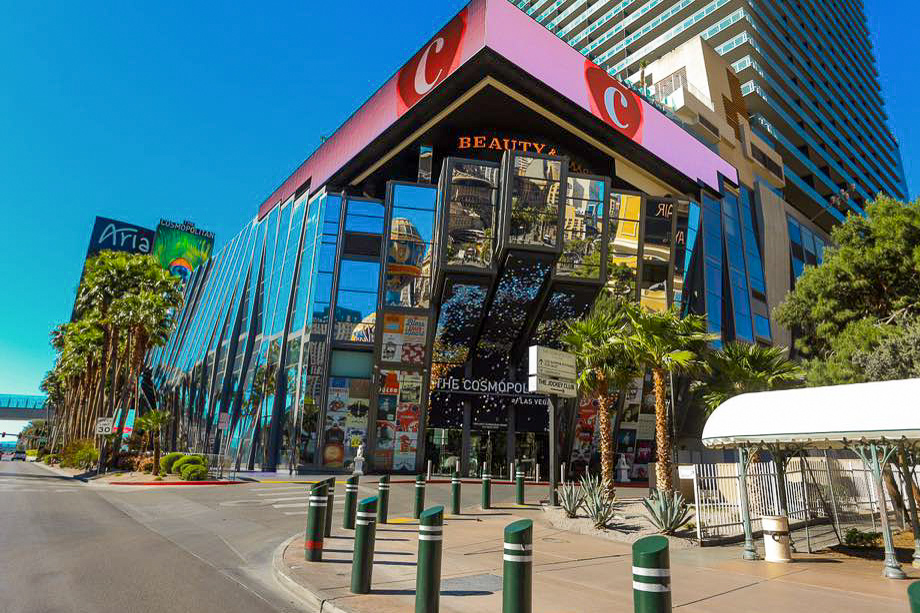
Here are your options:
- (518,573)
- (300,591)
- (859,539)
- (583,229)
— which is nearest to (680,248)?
(583,229)

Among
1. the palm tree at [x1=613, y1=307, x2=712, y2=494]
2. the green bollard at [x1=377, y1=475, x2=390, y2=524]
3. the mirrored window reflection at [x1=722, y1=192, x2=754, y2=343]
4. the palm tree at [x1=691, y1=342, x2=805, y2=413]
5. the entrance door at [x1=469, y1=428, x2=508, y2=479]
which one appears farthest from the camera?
the mirrored window reflection at [x1=722, y1=192, x2=754, y2=343]

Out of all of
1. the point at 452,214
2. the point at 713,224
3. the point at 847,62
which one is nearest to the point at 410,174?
the point at 452,214

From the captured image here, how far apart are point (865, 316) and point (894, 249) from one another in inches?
98.4

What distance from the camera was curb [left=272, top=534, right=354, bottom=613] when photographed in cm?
594

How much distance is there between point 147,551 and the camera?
9.21m

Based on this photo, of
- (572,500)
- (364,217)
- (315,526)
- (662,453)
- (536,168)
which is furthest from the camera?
(364,217)

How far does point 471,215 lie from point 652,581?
96.8 ft

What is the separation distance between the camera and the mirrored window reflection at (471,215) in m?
32.2

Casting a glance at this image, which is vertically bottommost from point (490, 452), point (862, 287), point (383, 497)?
point (383, 497)

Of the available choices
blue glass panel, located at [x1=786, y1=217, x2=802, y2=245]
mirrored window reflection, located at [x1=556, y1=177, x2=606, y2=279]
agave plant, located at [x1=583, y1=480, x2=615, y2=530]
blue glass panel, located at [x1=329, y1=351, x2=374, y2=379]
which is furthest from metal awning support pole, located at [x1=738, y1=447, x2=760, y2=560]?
blue glass panel, located at [x1=786, y1=217, x2=802, y2=245]

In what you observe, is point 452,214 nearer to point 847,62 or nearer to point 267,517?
point 267,517

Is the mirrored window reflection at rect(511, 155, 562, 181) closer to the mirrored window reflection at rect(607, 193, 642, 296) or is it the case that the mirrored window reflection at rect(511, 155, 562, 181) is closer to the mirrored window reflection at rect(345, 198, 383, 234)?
the mirrored window reflection at rect(607, 193, 642, 296)

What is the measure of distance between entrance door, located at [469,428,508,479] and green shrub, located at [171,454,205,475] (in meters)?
15.3

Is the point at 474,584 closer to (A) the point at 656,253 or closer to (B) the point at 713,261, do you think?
(A) the point at 656,253
